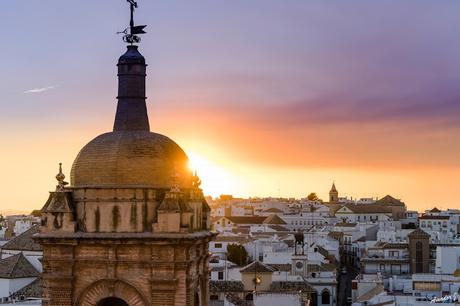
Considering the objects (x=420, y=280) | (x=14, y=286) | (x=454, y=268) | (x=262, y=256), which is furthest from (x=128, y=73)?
(x=262, y=256)

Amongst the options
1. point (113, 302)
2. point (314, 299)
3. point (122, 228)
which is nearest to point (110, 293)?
point (113, 302)

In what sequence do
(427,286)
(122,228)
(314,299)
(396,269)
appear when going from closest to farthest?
(122,228) < (427,286) < (314,299) < (396,269)

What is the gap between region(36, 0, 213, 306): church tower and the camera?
16.9 meters

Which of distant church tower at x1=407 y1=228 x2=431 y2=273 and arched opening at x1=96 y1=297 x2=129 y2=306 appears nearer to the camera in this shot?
arched opening at x1=96 y1=297 x2=129 y2=306

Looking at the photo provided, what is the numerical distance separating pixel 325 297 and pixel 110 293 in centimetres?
7500

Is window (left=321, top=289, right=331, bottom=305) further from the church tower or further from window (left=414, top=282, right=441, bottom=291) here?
the church tower

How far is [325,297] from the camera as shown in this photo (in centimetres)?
9056

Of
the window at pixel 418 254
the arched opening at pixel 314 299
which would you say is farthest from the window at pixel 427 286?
the window at pixel 418 254

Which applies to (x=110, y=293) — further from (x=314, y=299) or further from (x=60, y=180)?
(x=314, y=299)

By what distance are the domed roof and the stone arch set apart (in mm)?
1743

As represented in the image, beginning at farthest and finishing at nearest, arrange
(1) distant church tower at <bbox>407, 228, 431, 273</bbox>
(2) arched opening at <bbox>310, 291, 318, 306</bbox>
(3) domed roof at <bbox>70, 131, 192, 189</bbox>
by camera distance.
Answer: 1. (1) distant church tower at <bbox>407, 228, 431, 273</bbox>
2. (2) arched opening at <bbox>310, 291, 318, 306</bbox>
3. (3) domed roof at <bbox>70, 131, 192, 189</bbox>

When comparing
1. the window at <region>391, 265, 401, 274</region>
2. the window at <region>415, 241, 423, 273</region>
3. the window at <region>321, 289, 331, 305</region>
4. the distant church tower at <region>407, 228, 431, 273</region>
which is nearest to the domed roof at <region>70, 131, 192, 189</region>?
the window at <region>321, 289, 331, 305</region>

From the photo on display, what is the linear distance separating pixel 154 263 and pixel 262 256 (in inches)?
3359

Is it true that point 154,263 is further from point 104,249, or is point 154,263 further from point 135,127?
point 135,127
